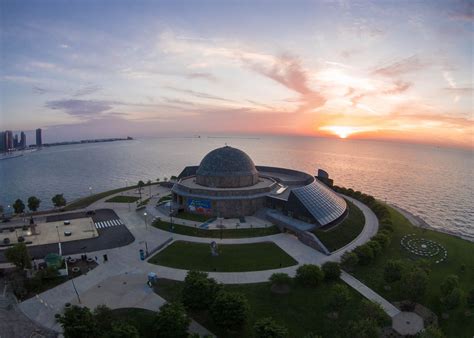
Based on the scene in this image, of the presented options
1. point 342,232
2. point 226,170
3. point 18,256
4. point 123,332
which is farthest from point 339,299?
point 226,170

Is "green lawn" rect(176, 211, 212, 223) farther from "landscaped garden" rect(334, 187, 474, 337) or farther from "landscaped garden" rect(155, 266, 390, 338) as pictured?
"landscaped garden" rect(334, 187, 474, 337)

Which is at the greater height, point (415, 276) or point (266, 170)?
point (266, 170)

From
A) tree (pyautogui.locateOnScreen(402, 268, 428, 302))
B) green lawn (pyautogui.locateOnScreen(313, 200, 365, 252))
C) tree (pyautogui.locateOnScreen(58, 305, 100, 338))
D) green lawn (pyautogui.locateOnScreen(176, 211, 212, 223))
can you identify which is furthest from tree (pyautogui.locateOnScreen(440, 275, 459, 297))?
green lawn (pyautogui.locateOnScreen(176, 211, 212, 223))

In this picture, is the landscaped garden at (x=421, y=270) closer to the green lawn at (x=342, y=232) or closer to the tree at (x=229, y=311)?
the green lawn at (x=342, y=232)

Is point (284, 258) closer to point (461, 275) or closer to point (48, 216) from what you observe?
point (461, 275)

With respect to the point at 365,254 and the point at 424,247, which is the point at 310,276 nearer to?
the point at 365,254

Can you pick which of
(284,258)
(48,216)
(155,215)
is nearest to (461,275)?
(284,258)

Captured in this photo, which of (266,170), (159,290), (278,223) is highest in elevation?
(266,170)
